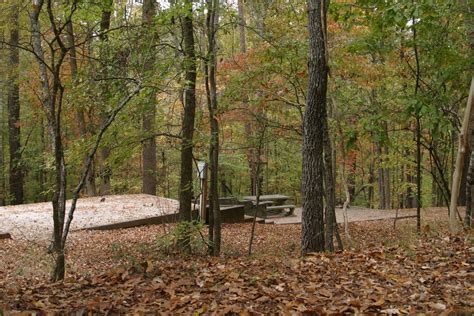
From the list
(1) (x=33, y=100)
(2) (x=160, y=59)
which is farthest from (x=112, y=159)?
(1) (x=33, y=100)

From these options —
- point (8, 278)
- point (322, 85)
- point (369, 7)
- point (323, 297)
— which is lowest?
point (8, 278)

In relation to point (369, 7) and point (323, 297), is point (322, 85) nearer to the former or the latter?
point (369, 7)

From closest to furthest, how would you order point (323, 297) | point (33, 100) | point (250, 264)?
point (323, 297), point (250, 264), point (33, 100)

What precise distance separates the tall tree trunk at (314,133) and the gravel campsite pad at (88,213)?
4742 millimetres

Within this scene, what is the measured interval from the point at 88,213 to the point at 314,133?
876 centimetres

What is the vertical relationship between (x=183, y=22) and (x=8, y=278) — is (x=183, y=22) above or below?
above

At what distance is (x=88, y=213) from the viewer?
43.5ft

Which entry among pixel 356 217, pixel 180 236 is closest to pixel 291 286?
pixel 180 236

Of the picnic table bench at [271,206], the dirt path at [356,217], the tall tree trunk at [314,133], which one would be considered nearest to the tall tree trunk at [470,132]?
the tall tree trunk at [314,133]

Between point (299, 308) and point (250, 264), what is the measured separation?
7.57 ft

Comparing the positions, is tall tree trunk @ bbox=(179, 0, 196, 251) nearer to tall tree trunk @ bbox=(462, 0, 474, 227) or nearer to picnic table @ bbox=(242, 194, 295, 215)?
tall tree trunk @ bbox=(462, 0, 474, 227)

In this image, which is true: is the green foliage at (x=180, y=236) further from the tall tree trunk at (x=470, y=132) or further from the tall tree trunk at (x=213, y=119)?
→ the tall tree trunk at (x=470, y=132)

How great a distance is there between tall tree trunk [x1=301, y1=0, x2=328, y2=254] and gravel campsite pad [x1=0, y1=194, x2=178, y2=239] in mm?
4742

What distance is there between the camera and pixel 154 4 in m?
8.41
